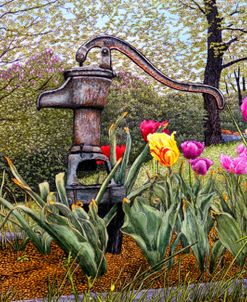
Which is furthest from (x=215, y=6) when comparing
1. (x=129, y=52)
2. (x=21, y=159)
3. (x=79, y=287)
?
(x=79, y=287)

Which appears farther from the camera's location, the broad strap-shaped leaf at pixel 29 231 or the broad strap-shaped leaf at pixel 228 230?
the broad strap-shaped leaf at pixel 29 231

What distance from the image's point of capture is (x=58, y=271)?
343 cm

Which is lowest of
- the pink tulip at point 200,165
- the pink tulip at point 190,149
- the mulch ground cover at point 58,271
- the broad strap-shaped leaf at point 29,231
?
the mulch ground cover at point 58,271

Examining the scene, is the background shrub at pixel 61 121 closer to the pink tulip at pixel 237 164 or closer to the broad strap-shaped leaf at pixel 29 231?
the broad strap-shaped leaf at pixel 29 231

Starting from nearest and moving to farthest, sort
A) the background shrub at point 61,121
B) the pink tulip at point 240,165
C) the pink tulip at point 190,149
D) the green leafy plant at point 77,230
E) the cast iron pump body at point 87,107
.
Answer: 1. the green leafy plant at point 77,230
2. the pink tulip at point 240,165
3. the cast iron pump body at point 87,107
4. the pink tulip at point 190,149
5. the background shrub at point 61,121

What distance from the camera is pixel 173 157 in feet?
11.2

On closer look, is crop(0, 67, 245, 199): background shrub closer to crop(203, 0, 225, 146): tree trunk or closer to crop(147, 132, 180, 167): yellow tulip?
crop(203, 0, 225, 146): tree trunk

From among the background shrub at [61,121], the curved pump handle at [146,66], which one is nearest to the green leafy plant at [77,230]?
the curved pump handle at [146,66]

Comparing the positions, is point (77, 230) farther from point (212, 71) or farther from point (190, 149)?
point (212, 71)

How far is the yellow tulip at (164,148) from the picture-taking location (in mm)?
3410

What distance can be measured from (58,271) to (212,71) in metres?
12.9

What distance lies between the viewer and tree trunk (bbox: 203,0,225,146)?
50.3 feet

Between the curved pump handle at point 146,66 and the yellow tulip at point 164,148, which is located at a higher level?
the curved pump handle at point 146,66

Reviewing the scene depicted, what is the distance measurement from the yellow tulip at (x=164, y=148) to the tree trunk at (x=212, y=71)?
11954 mm
